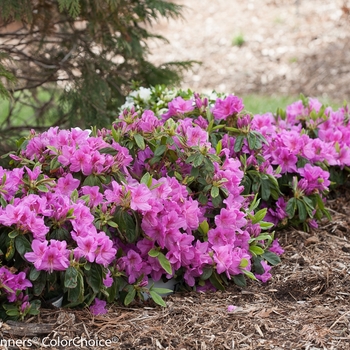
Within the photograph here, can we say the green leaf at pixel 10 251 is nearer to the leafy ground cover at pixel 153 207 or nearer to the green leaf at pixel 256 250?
the leafy ground cover at pixel 153 207

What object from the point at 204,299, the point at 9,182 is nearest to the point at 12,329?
the point at 9,182

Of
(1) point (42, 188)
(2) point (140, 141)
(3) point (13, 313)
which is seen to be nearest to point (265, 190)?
(2) point (140, 141)

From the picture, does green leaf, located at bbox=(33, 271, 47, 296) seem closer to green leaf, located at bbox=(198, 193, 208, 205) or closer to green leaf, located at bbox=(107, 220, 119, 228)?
green leaf, located at bbox=(107, 220, 119, 228)

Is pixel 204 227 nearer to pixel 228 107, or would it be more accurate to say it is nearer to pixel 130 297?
pixel 130 297

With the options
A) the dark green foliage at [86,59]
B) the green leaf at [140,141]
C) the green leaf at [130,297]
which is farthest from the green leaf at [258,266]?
the dark green foliage at [86,59]

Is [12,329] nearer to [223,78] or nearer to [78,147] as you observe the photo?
[78,147]

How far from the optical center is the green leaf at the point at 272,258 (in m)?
2.78

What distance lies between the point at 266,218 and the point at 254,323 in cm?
95

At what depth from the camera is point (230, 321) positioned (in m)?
2.32

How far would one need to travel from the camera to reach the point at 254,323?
2.31 meters

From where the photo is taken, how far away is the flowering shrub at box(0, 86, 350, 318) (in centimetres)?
224

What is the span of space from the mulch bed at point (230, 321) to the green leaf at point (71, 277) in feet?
0.52

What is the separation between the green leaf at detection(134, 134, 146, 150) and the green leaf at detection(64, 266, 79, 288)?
659mm

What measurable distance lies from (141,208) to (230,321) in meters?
0.55
